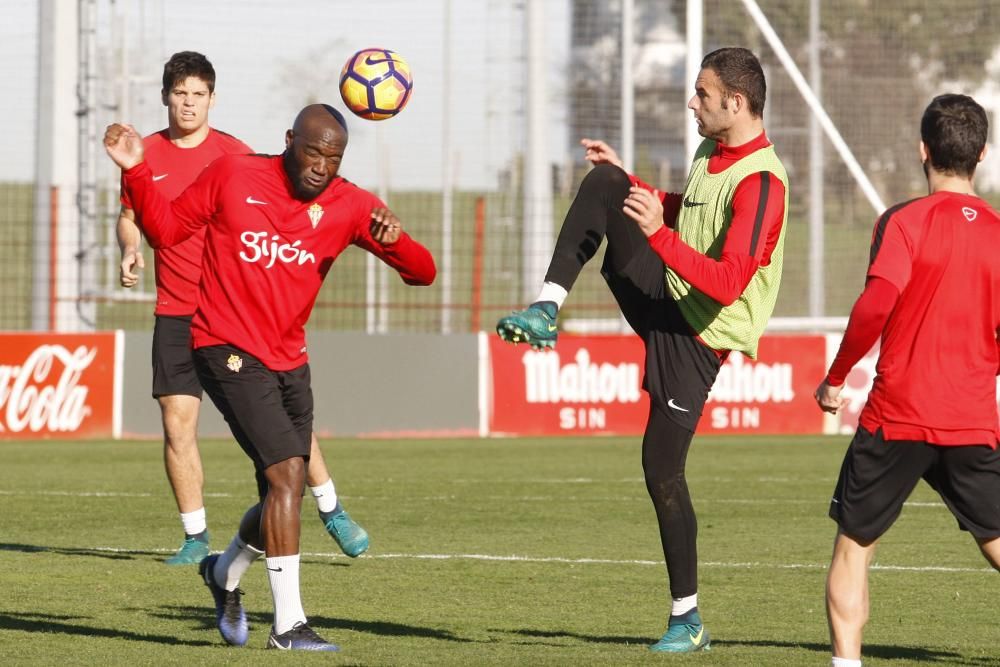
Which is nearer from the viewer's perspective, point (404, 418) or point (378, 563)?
point (378, 563)

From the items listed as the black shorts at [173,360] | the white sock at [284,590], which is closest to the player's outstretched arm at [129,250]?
the black shorts at [173,360]

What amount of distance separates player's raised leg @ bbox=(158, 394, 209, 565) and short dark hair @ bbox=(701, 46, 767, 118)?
414 centimetres

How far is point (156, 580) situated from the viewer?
8.85m

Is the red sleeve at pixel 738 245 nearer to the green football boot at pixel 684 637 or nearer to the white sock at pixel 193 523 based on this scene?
the green football boot at pixel 684 637

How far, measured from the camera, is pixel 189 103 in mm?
9828

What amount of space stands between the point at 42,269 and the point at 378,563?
10.4 meters

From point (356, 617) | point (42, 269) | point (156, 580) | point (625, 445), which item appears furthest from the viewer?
point (42, 269)

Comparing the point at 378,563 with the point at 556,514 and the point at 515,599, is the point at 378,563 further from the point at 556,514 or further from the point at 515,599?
the point at 556,514

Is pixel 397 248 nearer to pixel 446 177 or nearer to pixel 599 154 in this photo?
pixel 599 154

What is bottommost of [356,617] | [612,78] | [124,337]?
[356,617]

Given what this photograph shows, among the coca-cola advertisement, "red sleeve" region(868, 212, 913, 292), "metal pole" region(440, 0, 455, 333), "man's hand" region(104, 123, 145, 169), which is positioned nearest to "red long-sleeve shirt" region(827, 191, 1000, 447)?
"red sleeve" region(868, 212, 913, 292)

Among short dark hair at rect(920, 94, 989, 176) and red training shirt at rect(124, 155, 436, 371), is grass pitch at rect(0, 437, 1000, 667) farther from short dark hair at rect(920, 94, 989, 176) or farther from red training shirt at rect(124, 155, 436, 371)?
short dark hair at rect(920, 94, 989, 176)

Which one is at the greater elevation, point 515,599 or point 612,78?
point 612,78

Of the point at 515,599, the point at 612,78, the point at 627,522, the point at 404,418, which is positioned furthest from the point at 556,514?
the point at 612,78
